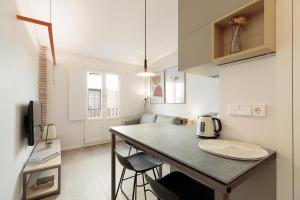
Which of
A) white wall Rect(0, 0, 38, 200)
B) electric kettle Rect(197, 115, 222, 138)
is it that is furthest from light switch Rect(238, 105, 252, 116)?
white wall Rect(0, 0, 38, 200)

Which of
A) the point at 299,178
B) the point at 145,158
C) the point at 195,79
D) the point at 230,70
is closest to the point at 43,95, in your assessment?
the point at 145,158

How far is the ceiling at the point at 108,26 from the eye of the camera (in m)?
2.11

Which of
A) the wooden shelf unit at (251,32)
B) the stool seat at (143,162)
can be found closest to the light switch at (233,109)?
the wooden shelf unit at (251,32)

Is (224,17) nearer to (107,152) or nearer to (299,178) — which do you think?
(299,178)

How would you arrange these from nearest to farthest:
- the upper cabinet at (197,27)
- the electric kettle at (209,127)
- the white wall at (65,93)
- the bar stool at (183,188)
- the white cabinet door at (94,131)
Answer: the bar stool at (183,188)
the upper cabinet at (197,27)
the electric kettle at (209,127)
the white wall at (65,93)
the white cabinet door at (94,131)

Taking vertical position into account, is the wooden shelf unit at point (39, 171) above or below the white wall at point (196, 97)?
below

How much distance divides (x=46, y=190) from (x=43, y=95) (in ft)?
7.29

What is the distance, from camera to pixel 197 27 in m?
1.22

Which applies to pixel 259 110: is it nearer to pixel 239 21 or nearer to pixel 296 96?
pixel 296 96

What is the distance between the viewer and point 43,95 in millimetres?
3328

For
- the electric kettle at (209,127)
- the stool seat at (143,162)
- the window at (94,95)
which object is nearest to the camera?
the electric kettle at (209,127)

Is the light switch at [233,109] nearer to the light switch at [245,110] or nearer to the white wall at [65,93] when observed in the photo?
the light switch at [245,110]

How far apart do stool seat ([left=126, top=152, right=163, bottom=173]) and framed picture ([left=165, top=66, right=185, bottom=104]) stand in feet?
7.40

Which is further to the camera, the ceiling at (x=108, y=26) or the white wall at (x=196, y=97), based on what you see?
the white wall at (x=196, y=97)
